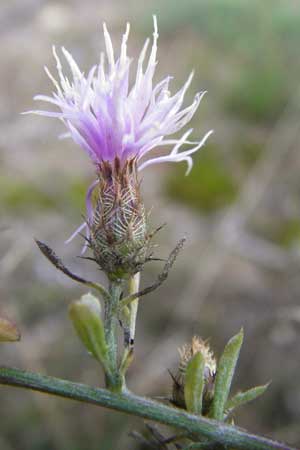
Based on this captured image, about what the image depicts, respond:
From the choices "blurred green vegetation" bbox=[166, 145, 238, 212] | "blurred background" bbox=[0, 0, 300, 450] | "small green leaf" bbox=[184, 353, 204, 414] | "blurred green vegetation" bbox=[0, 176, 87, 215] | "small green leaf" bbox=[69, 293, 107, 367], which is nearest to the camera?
"small green leaf" bbox=[69, 293, 107, 367]

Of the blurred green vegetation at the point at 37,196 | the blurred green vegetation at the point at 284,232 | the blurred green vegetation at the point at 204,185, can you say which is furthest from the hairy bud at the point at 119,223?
the blurred green vegetation at the point at 204,185

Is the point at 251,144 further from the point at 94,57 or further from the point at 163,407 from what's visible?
the point at 163,407

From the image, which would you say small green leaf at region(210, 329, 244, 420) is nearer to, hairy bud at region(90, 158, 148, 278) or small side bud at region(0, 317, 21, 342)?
hairy bud at region(90, 158, 148, 278)

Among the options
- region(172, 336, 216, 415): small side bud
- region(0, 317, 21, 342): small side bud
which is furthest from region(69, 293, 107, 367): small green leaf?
region(172, 336, 216, 415): small side bud

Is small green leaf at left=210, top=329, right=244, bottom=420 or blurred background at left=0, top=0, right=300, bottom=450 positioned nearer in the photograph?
small green leaf at left=210, top=329, right=244, bottom=420

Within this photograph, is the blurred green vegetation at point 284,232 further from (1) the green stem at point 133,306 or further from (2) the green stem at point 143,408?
(2) the green stem at point 143,408

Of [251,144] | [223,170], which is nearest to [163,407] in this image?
[223,170]

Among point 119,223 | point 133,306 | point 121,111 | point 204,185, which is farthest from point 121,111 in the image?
point 204,185
